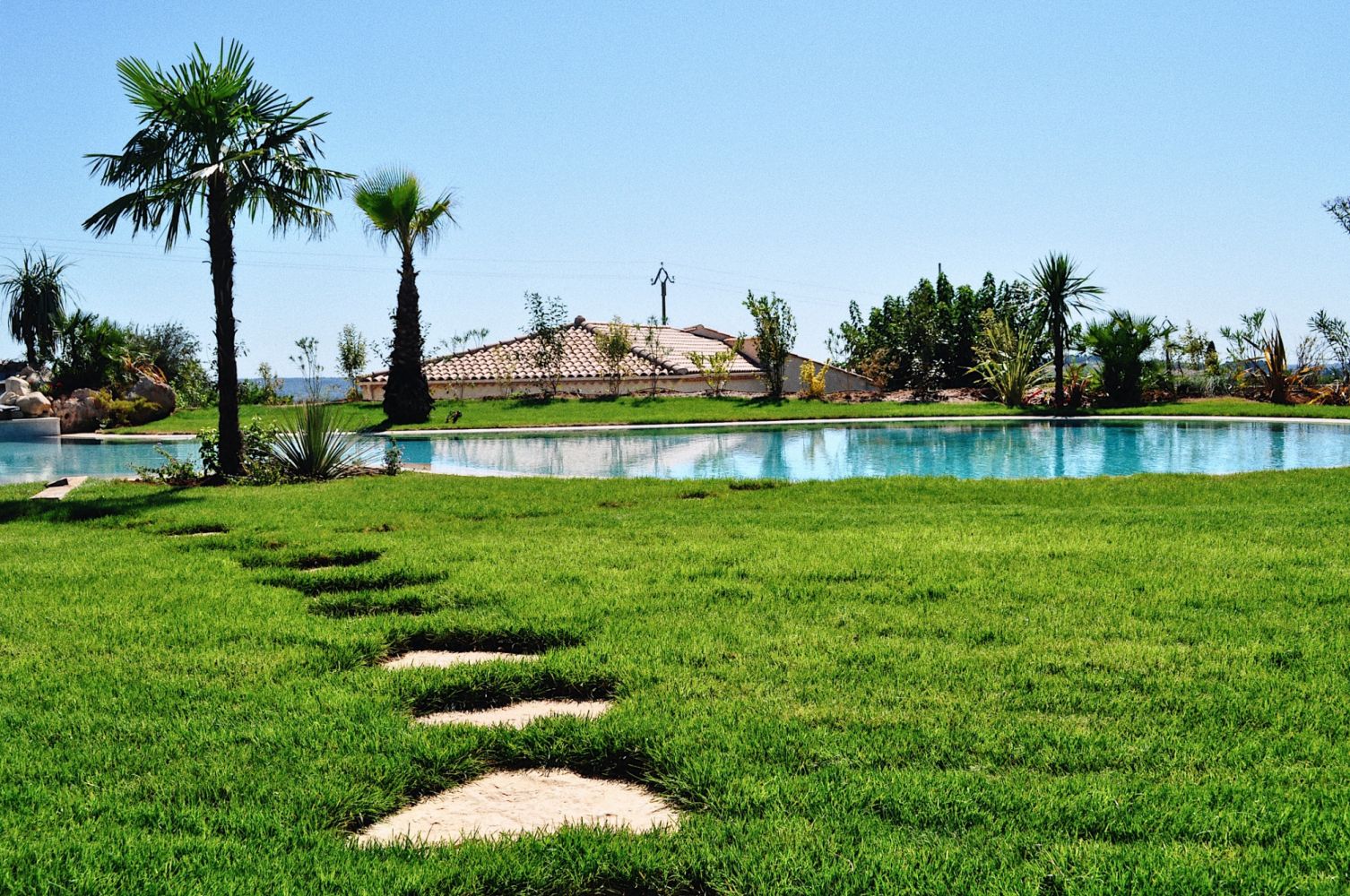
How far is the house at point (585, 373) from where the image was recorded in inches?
1460

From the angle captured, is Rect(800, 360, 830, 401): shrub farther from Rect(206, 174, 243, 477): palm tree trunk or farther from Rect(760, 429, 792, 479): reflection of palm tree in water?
Rect(206, 174, 243, 477): palm tree trunk

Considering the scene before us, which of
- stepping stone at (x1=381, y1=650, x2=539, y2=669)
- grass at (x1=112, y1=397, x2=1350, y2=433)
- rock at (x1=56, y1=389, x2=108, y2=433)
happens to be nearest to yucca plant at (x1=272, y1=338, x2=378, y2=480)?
stepping stone at (x1=381, y1=650, x2=539, y2=669)

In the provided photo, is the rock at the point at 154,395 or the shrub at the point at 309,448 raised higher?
the rock at the point at 154,395

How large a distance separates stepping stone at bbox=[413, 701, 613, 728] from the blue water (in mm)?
10851

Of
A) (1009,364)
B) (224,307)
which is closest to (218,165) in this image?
(224,307)

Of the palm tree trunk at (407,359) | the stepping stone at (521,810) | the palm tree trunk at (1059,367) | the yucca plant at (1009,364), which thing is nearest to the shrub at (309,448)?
the stepping stone at (521,810)

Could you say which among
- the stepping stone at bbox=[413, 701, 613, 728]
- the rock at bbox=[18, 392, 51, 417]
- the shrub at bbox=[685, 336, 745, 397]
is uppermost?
the shrub at bbox=[685, 336, 745, 397]

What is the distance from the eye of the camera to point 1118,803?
302 centimetres

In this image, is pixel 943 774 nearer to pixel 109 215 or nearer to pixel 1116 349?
pixel 109 215

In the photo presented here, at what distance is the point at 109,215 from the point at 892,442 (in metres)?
15.4

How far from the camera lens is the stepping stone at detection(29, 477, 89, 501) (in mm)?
10922

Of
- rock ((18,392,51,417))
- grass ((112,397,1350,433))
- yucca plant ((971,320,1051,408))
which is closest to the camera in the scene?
grass ((112,397,1350,433))

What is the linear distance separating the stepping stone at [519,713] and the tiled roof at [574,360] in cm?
3283

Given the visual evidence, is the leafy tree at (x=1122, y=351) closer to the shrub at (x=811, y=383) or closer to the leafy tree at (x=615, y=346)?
the shrub at (x=811, y=383)
